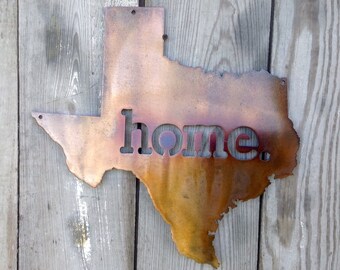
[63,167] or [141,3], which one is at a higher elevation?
[141,3]

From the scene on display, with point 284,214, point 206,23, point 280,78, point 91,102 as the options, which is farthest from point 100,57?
point 284,214

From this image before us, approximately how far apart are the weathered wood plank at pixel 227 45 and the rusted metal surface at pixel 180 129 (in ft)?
0.09

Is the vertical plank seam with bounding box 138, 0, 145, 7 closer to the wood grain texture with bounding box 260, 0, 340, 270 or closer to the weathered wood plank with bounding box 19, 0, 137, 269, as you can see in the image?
the weathered wood plank with bounding box 19, 0, 137, 269

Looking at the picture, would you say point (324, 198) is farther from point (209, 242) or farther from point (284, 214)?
point (209, 242)

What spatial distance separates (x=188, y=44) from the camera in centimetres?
79

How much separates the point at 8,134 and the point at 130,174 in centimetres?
24

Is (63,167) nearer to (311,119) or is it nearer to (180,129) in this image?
(180,129)

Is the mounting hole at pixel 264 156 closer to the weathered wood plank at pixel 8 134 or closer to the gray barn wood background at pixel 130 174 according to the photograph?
the gray barn wood background at pixel 130 174

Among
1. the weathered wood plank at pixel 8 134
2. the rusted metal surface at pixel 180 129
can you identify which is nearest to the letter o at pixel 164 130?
the rusted metal surface at pixel 180 129

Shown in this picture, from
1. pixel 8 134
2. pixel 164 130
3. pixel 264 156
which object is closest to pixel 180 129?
pixel 164 130

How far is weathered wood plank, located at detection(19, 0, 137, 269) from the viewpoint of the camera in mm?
820

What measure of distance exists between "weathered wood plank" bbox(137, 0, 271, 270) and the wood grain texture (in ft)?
0.10

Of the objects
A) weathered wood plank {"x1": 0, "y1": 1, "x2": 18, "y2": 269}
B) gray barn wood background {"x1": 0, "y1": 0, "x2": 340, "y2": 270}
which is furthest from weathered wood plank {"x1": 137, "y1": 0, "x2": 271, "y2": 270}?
weathered wood plank {"x1": 0, "y1": 1, "x2": 18, "y2": 269}

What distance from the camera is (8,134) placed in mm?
850
